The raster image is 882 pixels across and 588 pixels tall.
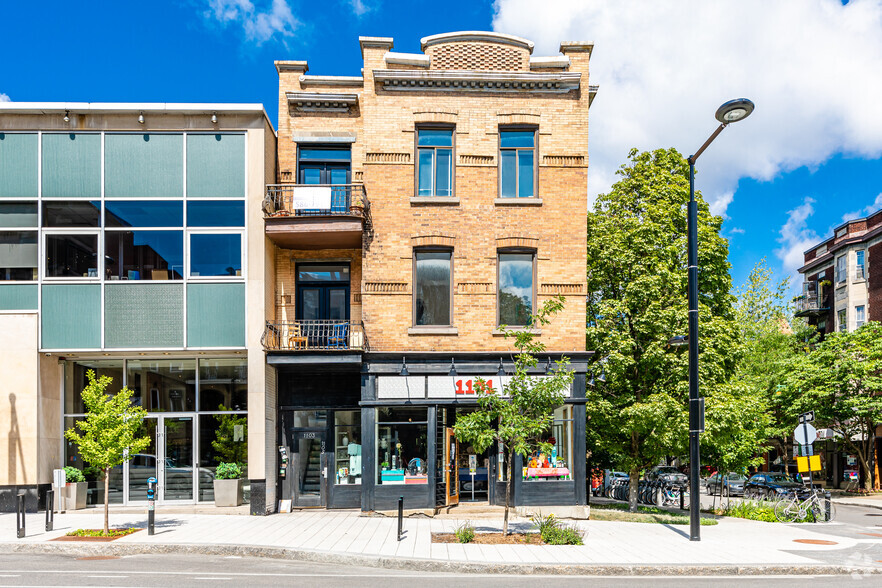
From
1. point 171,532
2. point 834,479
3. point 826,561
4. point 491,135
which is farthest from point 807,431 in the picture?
point 834,479

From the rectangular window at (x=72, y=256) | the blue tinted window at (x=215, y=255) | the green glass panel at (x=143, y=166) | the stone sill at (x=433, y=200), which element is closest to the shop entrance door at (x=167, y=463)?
the blue tinted window at (x=215, y=255)

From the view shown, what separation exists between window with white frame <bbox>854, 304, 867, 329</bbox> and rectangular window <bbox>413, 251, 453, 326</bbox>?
3484 centimetres

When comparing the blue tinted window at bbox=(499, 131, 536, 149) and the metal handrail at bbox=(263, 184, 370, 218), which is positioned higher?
the blue tinted window at bbox=(499, 131, 536, 149)

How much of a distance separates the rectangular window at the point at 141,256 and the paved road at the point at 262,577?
775 centimetres

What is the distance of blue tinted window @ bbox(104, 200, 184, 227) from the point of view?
60.1 ft

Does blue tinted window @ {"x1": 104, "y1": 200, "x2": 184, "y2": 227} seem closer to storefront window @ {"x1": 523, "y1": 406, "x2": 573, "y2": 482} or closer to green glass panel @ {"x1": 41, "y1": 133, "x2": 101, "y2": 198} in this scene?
green glass panel @ {"x1": 41, "y1": 133, "x2": 101, "y2": 198}

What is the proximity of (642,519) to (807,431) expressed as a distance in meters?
5.10

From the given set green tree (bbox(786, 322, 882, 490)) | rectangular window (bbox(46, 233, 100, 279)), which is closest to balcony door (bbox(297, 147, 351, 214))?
rectangular window (bbox(46, 233, 100, 279))

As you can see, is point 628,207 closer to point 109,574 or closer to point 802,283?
point 109,574

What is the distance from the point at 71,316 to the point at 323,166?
7.69 meters

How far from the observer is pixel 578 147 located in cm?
1886

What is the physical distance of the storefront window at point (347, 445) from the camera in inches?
738

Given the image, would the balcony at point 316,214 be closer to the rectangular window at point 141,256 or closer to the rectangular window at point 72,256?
the rectangular window at point 141,256

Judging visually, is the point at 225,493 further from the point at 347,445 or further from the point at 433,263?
the point at 433,263
